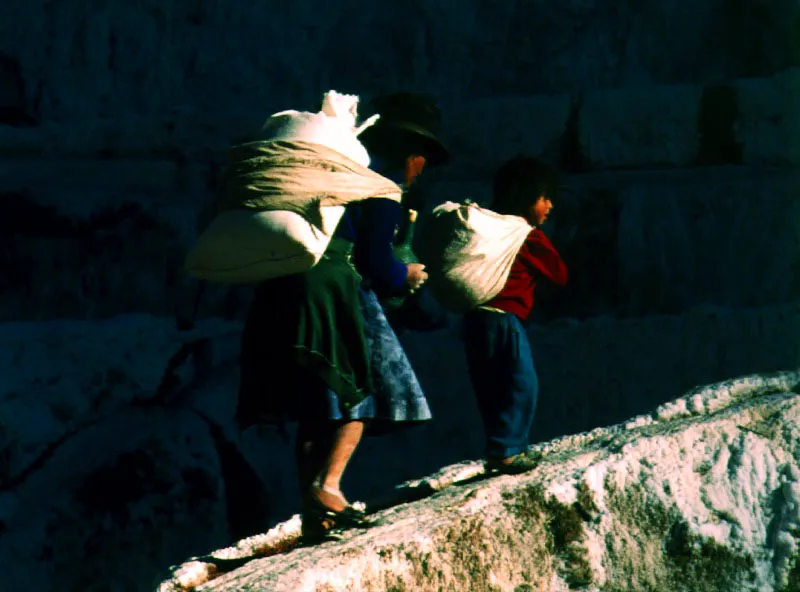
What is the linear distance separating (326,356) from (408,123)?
28.7 inches

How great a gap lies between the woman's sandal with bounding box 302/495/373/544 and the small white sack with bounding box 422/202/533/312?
2.11ft

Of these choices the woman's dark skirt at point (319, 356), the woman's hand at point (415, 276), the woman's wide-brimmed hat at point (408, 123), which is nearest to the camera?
the woman's dark skirt at point (319, 356)

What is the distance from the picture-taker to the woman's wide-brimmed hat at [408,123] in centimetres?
373

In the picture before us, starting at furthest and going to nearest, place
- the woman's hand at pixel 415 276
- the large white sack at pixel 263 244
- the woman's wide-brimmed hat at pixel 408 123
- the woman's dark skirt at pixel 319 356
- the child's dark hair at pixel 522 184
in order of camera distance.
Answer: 1. the child's dark hair at pixel 522 184
2. the woman's wide-brimmed hat at pixel 408 123
3. the woman's hand at pixel 415 276
4. the woman's dark skirt at pixel 319 356
5. the large white sack at pixel 263 244

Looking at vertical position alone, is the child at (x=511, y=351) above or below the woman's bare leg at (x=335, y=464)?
above

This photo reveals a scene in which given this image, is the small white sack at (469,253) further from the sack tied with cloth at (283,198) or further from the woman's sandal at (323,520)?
the woman's sandal at (323,520)

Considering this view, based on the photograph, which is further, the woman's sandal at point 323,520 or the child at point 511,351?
the child at point 511,351

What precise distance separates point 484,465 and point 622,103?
1.56 m

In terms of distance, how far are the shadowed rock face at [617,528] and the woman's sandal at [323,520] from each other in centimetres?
6

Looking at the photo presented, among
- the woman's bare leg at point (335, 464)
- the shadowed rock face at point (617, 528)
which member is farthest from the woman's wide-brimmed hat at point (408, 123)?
the shadowed rock face at point (617, 528)

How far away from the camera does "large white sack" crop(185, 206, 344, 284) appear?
10.8ft

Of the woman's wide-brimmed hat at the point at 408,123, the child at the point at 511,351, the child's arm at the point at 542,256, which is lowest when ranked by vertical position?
the child at the point at 511,351


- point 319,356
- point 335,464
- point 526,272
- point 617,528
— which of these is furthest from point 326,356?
point 617,528

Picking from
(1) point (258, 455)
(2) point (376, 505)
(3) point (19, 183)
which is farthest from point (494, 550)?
(3) point (19, 183)
